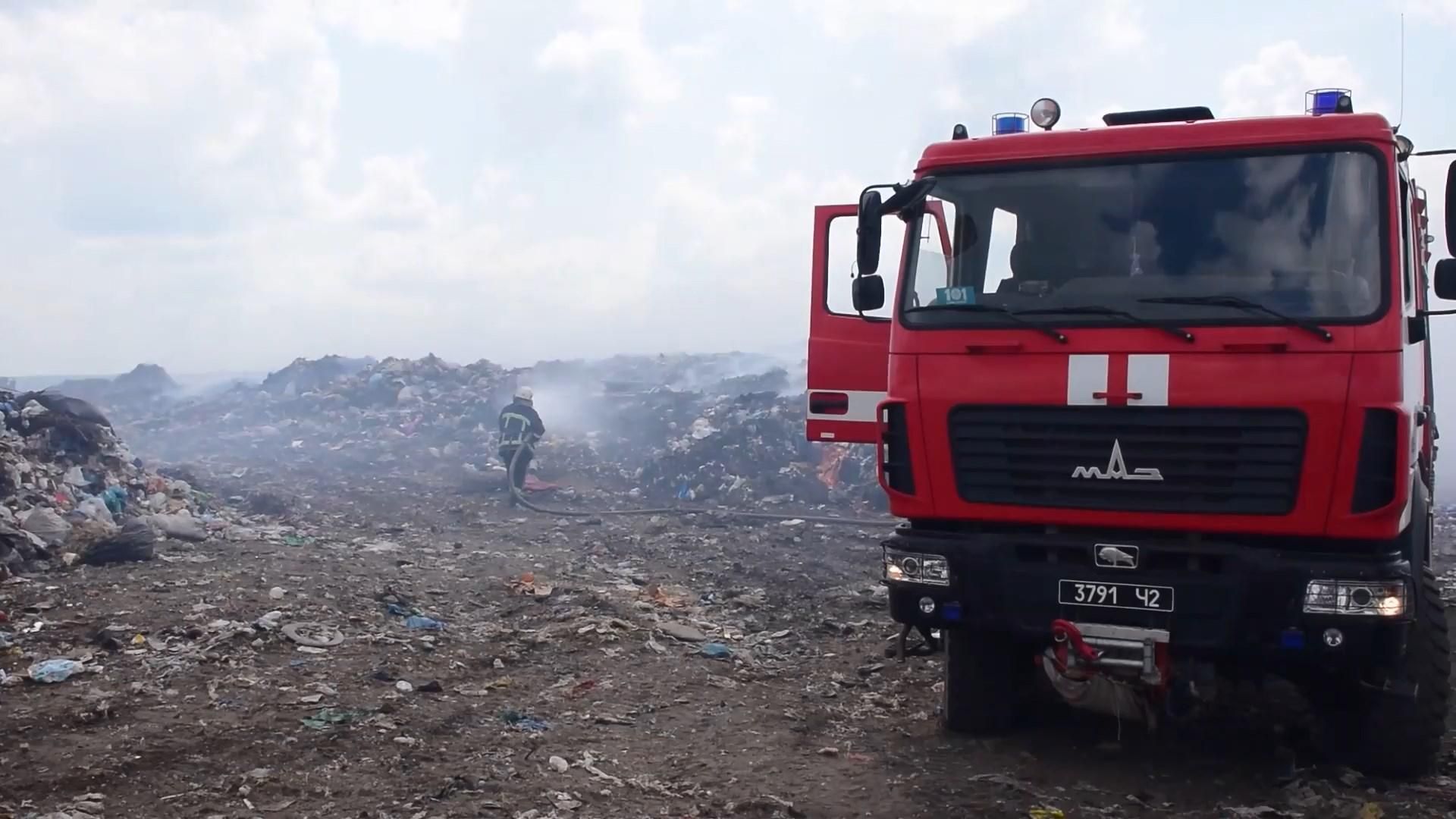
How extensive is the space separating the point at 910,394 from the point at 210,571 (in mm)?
6249

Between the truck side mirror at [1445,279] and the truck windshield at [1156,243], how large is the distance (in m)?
0.31

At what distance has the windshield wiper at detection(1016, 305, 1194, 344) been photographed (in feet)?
14.1

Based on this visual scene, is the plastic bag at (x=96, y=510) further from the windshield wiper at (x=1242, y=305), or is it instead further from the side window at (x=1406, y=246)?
the side window at (x=1406, y=246)

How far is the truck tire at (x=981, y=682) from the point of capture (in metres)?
5.20

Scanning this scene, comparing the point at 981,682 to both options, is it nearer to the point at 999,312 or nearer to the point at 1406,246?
the point at 999,312

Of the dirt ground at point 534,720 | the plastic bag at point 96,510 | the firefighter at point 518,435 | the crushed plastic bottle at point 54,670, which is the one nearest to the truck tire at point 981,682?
the dirt ground at point 534,720

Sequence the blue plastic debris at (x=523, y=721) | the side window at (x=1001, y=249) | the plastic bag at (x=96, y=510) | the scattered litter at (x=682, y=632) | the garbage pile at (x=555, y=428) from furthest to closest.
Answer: the garbage pile at (x=555, y=428) → the plastic bag at (x=96, y=510) → the scattered litter at (x=682, y=632) → the blue plastic debris at (x=523, y=721) → the side window at (x=1001, y=249)

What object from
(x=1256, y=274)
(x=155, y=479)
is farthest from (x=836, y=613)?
(x=155, y=479)

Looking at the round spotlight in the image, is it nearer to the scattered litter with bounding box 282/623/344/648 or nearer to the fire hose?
the scattered litter with bounding box 282/623/344/648

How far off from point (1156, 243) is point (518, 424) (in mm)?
11990

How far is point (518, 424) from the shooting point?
1568 cm

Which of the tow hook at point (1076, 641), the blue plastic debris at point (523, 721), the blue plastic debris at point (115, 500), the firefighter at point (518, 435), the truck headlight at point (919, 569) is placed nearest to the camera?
the tow hook at point (1076, 641)

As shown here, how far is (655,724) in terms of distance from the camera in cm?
558

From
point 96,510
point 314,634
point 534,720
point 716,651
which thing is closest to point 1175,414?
point 534,720
